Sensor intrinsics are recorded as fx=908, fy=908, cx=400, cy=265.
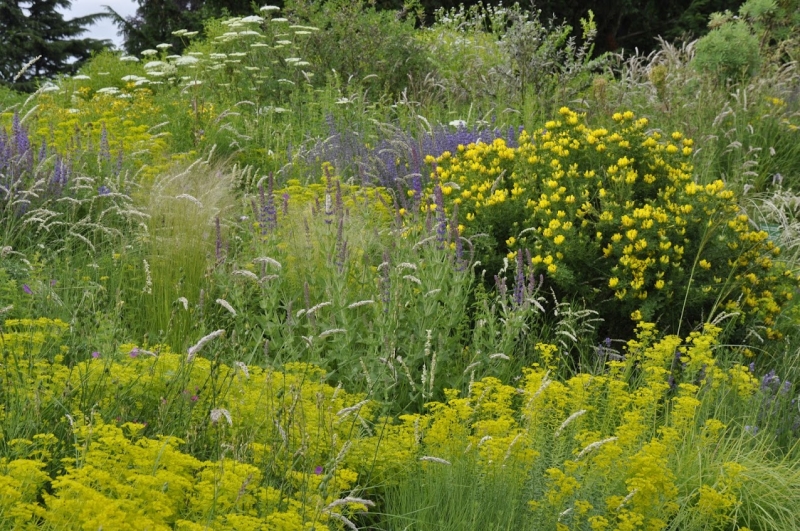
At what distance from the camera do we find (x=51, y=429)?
11.0 ft

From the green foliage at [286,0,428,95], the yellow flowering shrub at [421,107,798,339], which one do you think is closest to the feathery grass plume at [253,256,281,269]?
the yellow flowering shrub at [421,107,798,339]

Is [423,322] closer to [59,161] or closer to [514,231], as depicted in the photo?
[514,231]

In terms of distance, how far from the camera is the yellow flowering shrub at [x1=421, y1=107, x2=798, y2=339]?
18.1 ft

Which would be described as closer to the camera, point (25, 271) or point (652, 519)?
point (652, 519)

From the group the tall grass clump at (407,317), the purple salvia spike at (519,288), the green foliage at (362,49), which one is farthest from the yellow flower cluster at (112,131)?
the purple salvia spike at (519,288)

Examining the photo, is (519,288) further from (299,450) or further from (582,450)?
(299,450)

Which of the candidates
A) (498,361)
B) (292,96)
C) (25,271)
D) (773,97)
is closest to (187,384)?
(498,361)

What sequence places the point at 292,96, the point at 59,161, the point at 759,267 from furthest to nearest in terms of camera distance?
the point at 292,96, the point at 59,161, the point at 759,267

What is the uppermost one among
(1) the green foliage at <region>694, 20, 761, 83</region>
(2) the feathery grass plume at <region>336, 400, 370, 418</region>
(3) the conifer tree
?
(1) the green foliage at <region>694, 20, 761, 83</region>

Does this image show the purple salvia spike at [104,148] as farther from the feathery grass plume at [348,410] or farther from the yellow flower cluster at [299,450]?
the feathery grass plume at [348,410]

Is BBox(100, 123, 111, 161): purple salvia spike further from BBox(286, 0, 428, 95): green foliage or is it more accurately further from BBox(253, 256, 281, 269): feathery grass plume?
BBox(286, 0, 428, 95): green foliage

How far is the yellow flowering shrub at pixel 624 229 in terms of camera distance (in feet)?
18.1

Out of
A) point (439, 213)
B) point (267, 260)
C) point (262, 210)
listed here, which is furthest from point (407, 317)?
point (262, 210)

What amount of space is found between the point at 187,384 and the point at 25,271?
210 centimetres
